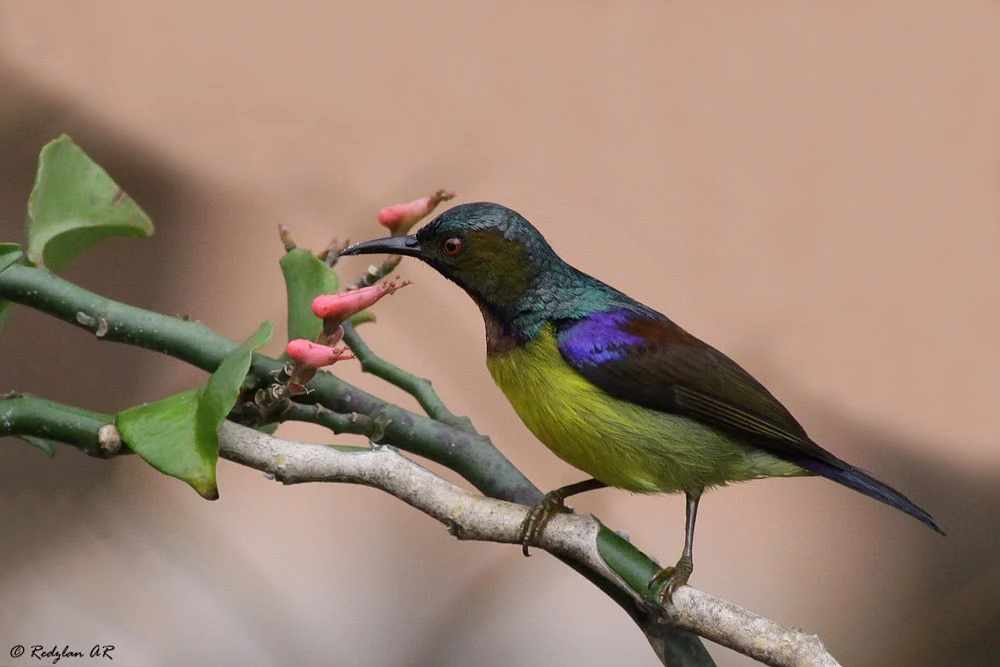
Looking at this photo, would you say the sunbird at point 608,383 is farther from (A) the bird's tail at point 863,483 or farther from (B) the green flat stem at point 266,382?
(B) the green flat stem at point 266,382

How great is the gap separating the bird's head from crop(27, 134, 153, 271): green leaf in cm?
55

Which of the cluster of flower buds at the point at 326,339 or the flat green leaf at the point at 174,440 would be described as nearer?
the flat green leaf at the point at 174,440

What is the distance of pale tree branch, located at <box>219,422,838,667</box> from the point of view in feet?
4.92

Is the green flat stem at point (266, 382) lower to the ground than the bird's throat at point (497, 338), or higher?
lower

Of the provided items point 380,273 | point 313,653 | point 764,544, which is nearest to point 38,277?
point 380,273

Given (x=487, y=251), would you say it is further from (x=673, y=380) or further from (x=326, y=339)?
(x=326, y=339)

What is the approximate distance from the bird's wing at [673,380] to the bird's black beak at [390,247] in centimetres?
32

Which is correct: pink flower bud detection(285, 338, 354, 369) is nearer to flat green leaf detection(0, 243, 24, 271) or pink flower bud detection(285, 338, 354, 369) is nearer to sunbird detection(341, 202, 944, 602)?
flat green leaf detection(0, 243, 24, 271)

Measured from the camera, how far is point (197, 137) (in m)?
4.06

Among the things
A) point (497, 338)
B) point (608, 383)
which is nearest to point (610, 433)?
point (608, 383)

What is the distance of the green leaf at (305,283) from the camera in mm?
1767

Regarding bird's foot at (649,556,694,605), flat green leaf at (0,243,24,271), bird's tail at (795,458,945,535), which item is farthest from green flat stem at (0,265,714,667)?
bird's tail at (795,458,945,535)

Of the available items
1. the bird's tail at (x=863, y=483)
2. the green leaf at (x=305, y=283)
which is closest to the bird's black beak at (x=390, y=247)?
the green leaf at (x=305, y=283)

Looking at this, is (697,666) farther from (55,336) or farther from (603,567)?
(55,336)
